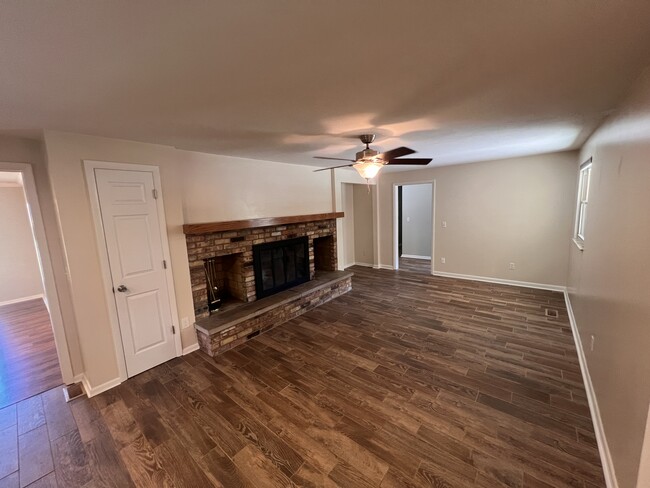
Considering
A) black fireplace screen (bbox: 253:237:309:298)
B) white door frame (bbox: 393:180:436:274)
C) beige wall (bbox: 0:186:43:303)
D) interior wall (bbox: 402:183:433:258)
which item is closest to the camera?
black fireplace screen (bbox: 253:237:309:298)

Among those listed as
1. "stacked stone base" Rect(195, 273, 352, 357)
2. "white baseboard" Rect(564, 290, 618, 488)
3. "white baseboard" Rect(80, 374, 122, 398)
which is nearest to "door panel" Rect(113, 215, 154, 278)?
"stacked stone base" Rect(195, 273, 352, 357)

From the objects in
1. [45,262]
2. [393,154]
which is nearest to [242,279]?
[45,262]

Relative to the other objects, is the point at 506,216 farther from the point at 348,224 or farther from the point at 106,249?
the point at 106,249

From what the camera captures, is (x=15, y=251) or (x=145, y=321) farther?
(x=15, y=251)

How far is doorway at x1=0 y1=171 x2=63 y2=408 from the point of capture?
9.00 feet

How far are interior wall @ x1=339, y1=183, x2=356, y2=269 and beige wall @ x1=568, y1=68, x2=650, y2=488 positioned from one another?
4744 millimetres

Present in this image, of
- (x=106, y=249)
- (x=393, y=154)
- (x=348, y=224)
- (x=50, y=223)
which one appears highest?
(x=393, y=154)

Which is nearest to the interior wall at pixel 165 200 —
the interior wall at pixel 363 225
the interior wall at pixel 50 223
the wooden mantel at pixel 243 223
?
the wooden mantel at pixel 243 223

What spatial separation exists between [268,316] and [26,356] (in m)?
2.83

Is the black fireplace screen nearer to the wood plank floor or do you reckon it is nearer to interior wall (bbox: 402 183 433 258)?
the wood plank floor

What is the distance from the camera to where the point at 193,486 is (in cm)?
164

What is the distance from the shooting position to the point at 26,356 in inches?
126

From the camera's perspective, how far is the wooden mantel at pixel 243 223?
302 centimetres

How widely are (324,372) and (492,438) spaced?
4.70 ft
